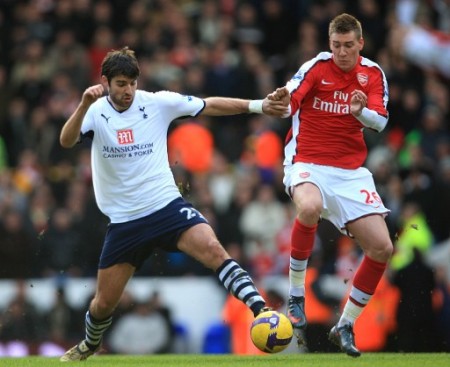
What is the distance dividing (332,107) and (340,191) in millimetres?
827

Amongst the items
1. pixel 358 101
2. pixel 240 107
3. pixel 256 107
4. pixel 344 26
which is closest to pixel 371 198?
pixel 358 101

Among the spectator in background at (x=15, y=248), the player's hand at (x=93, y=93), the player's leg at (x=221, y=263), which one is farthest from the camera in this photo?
the spectator in background at (x=15, y=248)

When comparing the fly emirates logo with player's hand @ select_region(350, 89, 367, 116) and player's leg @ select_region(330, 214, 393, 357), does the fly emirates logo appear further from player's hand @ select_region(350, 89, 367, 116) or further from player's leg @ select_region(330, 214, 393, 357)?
player's leg @ select_region(330, 214, 393, 357)

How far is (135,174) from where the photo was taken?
12.0 meters

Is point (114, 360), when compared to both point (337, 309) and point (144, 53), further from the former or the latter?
point (144, 53)

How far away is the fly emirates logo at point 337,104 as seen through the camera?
12.5 m

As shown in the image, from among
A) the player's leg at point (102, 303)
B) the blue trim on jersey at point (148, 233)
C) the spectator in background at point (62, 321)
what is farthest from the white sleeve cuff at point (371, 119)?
the spectator in background at point (62, 321)

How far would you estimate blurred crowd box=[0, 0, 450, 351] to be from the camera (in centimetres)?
1711

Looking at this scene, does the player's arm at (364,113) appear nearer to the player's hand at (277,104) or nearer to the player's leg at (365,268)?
the player's hand at (277,104)

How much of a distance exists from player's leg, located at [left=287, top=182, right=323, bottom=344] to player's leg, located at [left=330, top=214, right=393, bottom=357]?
39 centimetres

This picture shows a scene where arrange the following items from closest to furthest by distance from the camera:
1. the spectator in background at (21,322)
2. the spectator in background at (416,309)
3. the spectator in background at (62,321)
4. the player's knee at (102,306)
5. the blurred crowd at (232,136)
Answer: the player's knee at (102,306)
the spectator in background at (416,309)
the spectator in background at (21,322)
the spectator in background at (62,321)
the blurred crowd at (232,136)

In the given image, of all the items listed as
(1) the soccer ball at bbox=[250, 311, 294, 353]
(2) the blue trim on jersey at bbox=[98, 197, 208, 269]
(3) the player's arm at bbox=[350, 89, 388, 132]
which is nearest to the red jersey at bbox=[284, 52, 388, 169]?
(3) the player's arm at bbox=[350, 89, 388, 132]

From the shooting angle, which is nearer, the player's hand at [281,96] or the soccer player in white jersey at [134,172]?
the soccer player in white jersey at [134,172]

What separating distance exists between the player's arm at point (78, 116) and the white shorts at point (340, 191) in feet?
7.00
